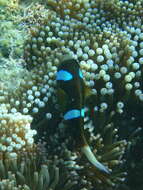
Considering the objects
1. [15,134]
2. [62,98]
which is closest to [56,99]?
[62,98]

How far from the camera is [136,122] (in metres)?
2.79

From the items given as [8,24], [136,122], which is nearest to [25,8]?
[8,24]

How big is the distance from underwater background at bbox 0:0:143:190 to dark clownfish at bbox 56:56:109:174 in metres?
0.22

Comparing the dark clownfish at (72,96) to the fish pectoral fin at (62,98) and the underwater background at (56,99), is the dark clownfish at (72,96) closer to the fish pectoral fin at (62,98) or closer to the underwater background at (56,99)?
the fish pectoral fin at (62,98)

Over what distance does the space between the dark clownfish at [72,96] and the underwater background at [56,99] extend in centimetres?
22

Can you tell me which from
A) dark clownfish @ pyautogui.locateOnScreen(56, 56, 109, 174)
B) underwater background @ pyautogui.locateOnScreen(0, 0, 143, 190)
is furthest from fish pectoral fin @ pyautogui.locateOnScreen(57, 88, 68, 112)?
underwater background @ pyautogui.locateOnScreen(0, 0, 143, 190)

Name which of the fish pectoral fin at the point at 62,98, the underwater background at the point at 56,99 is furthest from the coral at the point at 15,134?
the fish pectoral fin at the point at 62,98

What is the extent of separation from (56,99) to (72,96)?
39cm

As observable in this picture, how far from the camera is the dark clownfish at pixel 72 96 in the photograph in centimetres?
222

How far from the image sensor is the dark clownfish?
87.6 inches

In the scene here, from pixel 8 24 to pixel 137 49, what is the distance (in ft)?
4.82

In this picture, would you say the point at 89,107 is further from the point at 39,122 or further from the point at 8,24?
the point at 8,24

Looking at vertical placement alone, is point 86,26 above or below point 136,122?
above

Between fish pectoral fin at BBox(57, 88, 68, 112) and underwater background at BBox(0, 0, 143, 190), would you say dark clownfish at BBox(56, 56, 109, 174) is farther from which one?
underwater background at BBox(0, 0, 143, 190)
